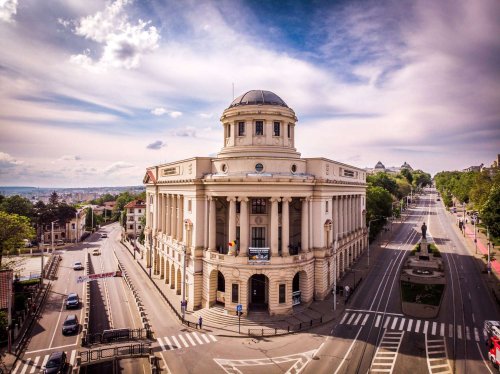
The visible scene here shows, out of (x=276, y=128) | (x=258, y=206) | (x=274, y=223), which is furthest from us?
(x=276, y=128)

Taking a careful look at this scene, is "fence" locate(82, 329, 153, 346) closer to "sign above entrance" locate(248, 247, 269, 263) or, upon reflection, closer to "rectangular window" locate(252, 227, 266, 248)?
"sign above entrance" locate(248, 247, 269, 263)

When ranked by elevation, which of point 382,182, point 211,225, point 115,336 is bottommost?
point 115,336

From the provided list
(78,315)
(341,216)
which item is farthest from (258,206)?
(78,315)

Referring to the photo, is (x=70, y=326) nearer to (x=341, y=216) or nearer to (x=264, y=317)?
(x=264, y=317)

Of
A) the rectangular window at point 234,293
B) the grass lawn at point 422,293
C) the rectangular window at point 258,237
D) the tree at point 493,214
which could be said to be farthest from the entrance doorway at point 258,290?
the tree at point 493,214

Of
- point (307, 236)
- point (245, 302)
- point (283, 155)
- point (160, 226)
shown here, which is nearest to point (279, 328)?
point (245, 302)

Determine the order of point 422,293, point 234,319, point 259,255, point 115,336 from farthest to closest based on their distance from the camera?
1. point 422,293
2. point 259,255
3. point 234,319
4. point 115,336
